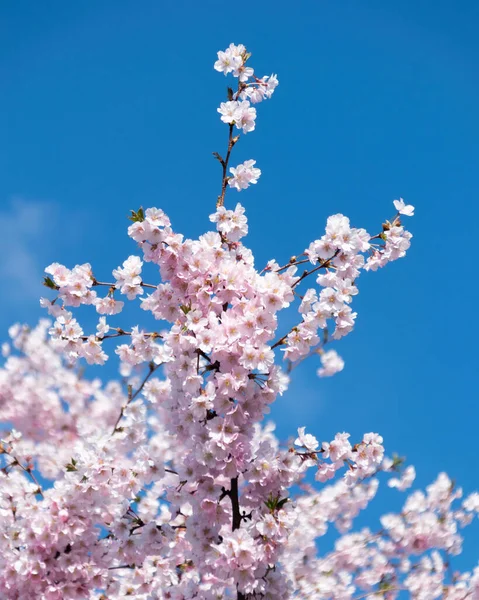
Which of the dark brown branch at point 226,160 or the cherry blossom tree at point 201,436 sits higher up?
the dark brown branch at point 226,160

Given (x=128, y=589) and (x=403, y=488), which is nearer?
(x=128, y=589)

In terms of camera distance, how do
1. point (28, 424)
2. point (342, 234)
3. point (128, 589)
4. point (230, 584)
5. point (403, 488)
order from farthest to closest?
point (28, 424) < point (403, 488) < point (128, 589) < point (342, 234) < point (230, 584)

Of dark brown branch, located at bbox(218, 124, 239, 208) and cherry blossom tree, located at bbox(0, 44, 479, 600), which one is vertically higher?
dark brown branch, located at bbox(218, 124, 239, 208)

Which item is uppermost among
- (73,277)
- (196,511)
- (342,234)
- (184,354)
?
(73,277)

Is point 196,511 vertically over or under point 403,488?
under

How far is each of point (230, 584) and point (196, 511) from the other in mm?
606

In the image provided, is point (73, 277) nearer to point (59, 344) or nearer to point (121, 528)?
point (59, 344)

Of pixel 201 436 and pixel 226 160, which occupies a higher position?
pixel 226 160

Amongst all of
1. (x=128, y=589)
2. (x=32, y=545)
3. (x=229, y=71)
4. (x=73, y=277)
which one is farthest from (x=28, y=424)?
(x=229, y=71)

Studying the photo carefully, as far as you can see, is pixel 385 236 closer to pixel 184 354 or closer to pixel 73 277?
pixel 184 354

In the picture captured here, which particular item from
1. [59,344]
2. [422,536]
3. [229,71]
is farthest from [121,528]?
[422,536]

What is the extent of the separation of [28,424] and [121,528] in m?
8.45

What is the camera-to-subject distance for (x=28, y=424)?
13.1 m

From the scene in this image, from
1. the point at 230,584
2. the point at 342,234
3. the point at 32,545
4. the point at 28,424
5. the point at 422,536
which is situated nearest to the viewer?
the point at 230,584
